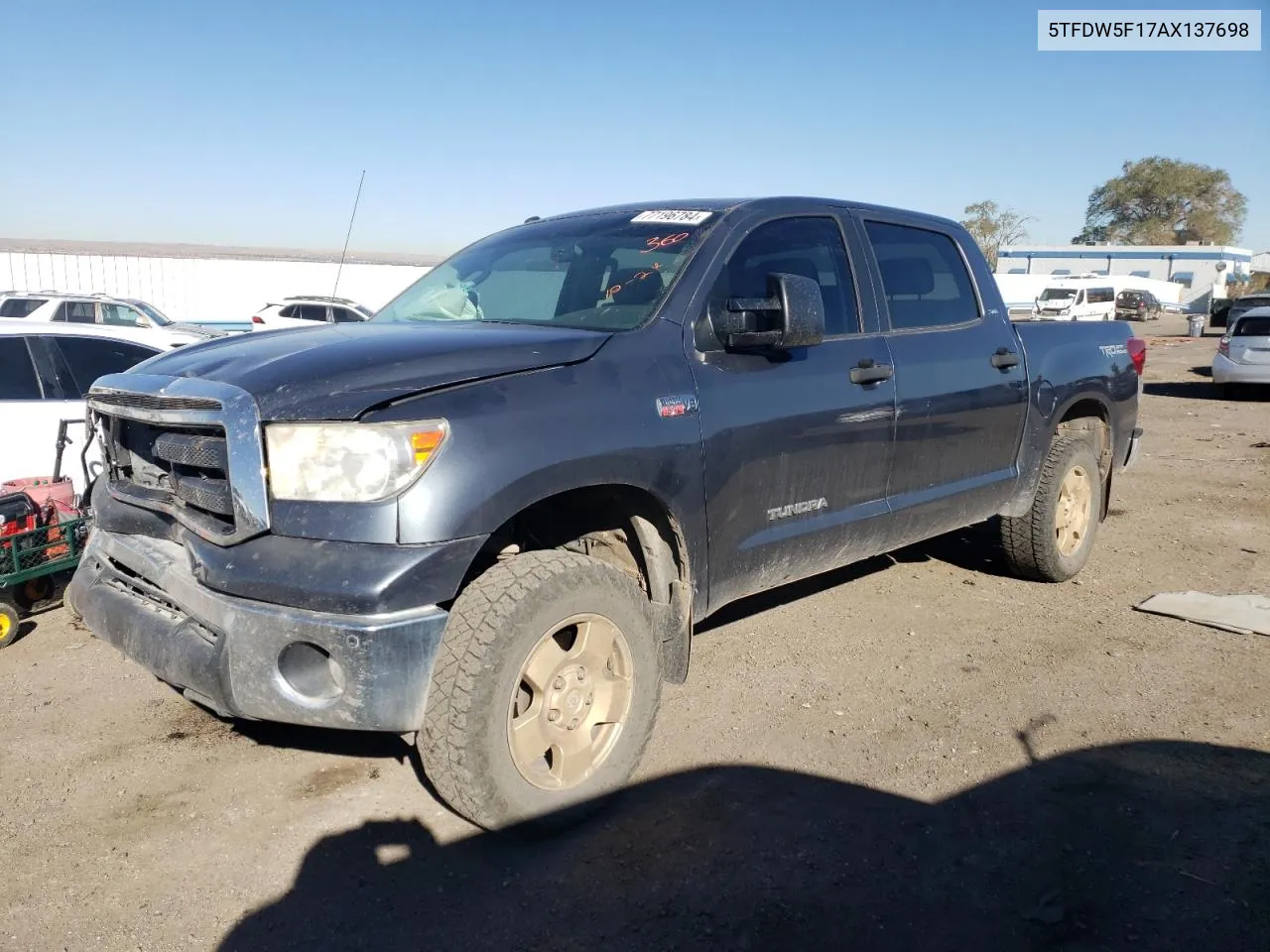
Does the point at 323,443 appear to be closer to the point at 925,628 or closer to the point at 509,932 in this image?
the point at 509,932

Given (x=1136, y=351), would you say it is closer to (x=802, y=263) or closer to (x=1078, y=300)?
(x=802, y=263)

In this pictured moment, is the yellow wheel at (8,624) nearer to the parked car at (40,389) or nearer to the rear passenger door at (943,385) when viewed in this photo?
the parked car at (40,389)

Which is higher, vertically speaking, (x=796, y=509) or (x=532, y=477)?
(x=532, y=477)

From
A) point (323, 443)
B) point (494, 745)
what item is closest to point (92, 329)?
point (323, 443)

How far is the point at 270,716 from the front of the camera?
111 inches

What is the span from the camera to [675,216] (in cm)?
402

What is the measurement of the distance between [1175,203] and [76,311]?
87115 millimetres

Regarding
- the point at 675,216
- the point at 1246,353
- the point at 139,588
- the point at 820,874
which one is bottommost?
the point at 820,874

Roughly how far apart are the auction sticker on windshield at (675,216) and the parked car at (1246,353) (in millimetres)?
15669

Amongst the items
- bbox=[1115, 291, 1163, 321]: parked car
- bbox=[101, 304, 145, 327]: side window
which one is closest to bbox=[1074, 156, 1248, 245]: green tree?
bbox=[1115, 291, 1163, 321]: parked car

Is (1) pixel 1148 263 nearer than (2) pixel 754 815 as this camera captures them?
No

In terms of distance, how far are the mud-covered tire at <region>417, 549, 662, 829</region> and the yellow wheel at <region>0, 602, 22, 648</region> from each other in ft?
10.00

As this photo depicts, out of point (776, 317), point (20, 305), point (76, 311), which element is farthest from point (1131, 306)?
point (776, 317)

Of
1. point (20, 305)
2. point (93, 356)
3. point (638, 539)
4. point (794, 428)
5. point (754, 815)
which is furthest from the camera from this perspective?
point (20, 305)
